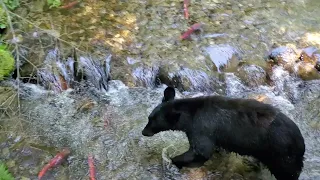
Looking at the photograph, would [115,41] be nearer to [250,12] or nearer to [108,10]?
[108,10]

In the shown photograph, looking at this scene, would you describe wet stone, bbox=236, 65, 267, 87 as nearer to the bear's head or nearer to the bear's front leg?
the bear's head

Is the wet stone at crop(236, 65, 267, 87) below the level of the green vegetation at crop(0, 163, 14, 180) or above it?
above

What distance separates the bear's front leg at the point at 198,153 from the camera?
18.8 ft

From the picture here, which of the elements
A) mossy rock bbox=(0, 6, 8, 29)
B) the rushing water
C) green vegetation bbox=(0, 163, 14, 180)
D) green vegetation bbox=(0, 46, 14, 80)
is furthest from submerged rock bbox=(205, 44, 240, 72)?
green vegetation bbox=(0, 163, 14, 180)

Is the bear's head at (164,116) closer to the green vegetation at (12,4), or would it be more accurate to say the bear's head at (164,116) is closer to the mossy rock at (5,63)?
the mossy rock at (5,63)

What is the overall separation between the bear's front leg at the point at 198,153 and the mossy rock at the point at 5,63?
3.34 m

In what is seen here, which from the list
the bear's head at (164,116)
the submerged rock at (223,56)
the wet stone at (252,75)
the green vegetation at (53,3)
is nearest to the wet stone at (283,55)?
the wet stone at (252,75)

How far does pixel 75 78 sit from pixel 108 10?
182 centimetres

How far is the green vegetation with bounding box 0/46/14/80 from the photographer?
7.41 m

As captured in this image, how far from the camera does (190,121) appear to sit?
5.75 m

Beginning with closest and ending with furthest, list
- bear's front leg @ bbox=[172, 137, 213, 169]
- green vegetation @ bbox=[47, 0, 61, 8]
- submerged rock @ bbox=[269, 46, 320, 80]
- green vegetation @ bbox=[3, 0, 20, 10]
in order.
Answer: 1. bear's front leg @ bbox=[172, 137, 213, 169]
2. submerged rock @ bbox=[269, 46, 320, 80]
3. green vegetation @ bbox=[3, 0, 20, 10]
4. green vegetation @ bbox=[47, 0, 61, 8]

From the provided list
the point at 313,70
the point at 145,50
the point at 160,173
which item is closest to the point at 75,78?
the point at 145,50

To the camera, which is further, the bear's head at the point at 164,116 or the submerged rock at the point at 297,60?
the submerged rock at the point at 297,60

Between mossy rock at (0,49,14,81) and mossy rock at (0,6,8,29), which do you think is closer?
mossy rock at (0,49,14,81)
